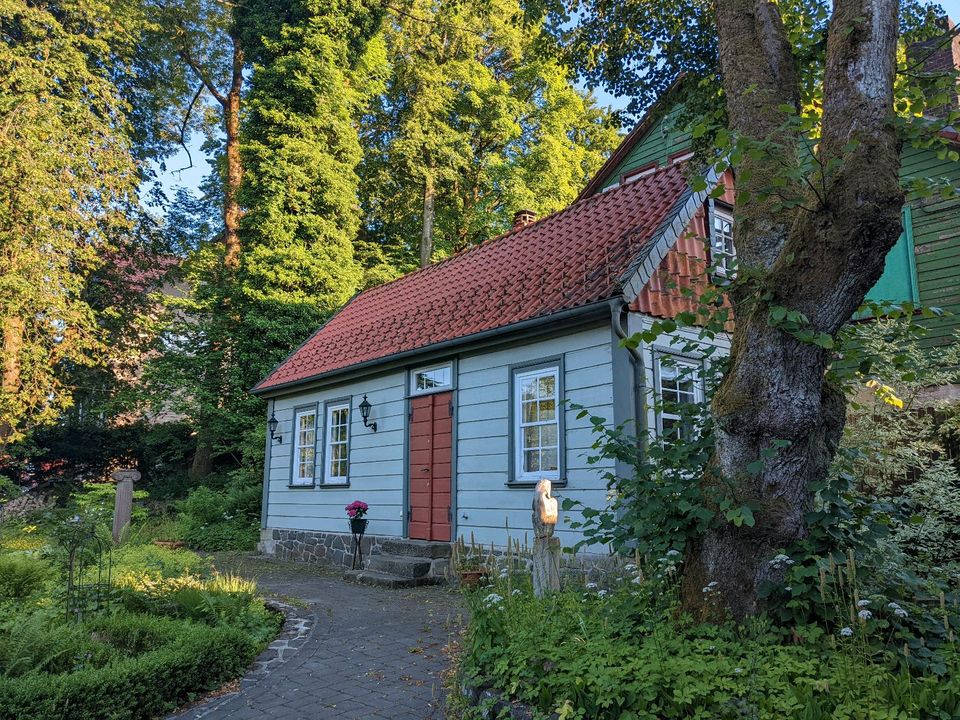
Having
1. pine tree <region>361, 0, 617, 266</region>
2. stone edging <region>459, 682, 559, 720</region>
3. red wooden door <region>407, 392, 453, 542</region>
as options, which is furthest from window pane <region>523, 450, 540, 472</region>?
pine tree <region>361, 0, 617, 266</region>

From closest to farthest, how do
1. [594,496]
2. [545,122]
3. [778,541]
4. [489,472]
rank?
[778,541] → [594,496] → [489,472] → [545,122]

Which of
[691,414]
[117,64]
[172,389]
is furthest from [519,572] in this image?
[117,64]

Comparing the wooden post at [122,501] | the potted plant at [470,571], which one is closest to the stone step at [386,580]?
the potted plant at [470,571]

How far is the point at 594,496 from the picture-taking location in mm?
8102

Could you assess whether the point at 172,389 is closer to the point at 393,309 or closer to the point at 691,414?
the point at 393,309

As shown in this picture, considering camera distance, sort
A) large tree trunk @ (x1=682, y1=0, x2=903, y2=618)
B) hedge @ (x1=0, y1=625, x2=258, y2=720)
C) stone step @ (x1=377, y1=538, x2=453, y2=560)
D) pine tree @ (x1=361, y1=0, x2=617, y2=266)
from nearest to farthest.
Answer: large tree trunk @ (x1=682, y1=0, x2=903, y2=618) → hedge @ (x1=0, y1=625, x2=258, y2=720) → stone step @ (x1=377, y1=538, x2=453, y2=560) → pine tree @ (x1=361, y1=0, x2=617, y2=266)

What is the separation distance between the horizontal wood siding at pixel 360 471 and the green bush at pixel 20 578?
507 centimetres

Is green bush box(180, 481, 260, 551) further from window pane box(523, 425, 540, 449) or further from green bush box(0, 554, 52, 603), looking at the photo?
window pane box(523, 425, 540, 449)

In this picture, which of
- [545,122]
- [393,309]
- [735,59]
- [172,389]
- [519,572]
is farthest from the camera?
[545,122]

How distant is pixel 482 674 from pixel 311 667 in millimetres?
1894

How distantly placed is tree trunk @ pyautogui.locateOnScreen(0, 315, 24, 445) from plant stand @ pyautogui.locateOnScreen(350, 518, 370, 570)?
10.1 m

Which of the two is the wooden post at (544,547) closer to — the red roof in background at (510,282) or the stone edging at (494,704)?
the stone edging at (494,704)

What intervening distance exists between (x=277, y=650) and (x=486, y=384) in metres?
4.74

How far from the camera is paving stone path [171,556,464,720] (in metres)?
4.69
